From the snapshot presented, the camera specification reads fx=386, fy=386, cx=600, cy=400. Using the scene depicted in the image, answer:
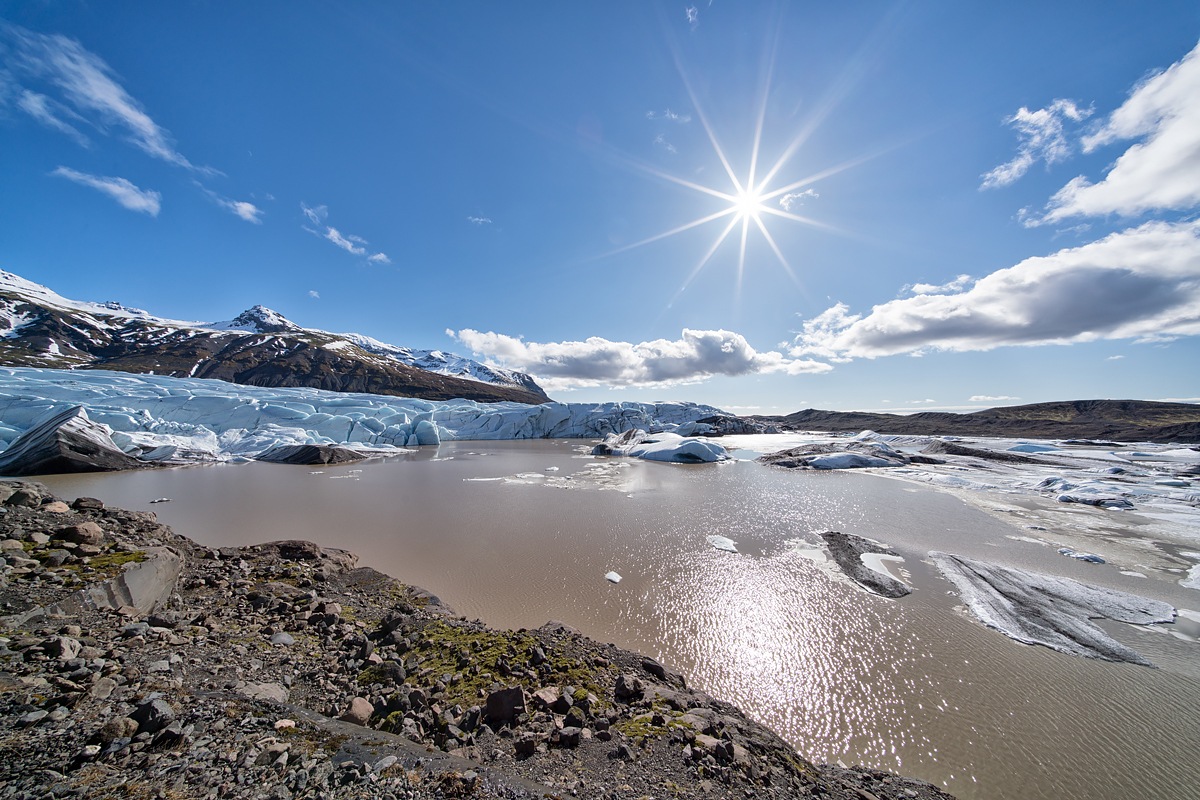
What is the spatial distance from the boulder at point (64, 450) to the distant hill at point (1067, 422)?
6124 cm

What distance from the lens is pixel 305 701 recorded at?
2504 millimetres

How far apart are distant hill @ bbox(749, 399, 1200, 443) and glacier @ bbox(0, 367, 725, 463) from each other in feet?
138

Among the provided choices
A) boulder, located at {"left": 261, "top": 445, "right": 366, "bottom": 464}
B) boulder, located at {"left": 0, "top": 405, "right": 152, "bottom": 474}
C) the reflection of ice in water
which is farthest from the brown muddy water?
boulder, located at {"left": 261, "top": 445, "right": 366, "bottom": 464}

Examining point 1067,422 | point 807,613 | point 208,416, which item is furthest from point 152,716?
point 1067,422

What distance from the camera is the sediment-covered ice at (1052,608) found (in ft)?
13.9

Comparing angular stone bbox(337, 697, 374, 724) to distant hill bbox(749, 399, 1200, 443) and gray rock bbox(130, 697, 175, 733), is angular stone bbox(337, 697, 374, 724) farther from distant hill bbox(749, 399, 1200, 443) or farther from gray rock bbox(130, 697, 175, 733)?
distant hill bbox(749, 399, 1200, 443)

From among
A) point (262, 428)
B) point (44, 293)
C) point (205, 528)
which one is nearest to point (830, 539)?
point (205, 528)

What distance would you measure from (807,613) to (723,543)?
8.00ft

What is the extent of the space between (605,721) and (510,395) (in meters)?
85.3

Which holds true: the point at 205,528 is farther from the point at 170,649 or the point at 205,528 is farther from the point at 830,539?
the point at 830,539

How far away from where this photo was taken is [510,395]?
85312mm

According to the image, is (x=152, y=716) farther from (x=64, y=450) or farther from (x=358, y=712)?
(x=64, y=450)

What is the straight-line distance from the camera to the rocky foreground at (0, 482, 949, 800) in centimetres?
159

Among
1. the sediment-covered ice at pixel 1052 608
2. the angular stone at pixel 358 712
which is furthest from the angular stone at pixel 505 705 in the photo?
the sediment-covered ice at pixel 1052 608
